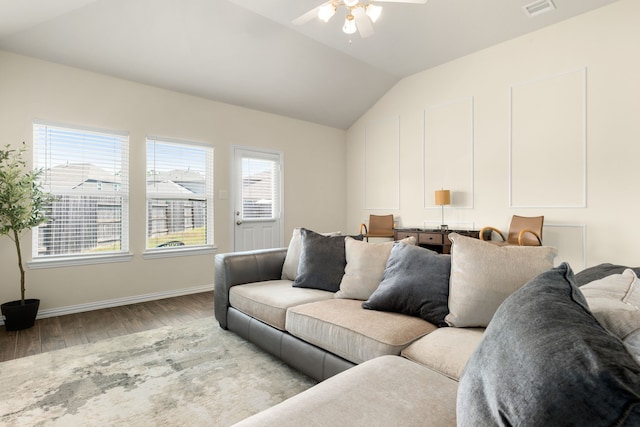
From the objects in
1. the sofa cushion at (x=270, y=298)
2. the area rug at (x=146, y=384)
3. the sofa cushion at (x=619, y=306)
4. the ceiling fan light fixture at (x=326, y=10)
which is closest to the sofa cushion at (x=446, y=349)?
the sofa cushion at (x=619, y=306)

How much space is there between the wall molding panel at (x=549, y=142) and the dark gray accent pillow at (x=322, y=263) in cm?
295

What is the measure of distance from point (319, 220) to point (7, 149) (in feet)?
14.2

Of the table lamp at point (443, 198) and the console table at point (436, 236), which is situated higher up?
the table lamp at point (443, 198)

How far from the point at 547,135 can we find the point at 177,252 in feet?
16.4

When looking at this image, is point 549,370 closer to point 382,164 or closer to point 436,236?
point 436,236

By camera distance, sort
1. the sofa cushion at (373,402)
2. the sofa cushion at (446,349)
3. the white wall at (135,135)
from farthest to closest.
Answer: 1. the white wall at (135,135)
2. the sofa cushion at (446,349)
3. the sofa cushion at (373,402)

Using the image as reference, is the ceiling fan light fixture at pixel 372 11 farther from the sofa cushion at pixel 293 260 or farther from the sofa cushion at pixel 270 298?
the sofa cushion at pixel 270 298

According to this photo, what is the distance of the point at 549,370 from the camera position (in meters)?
0.56

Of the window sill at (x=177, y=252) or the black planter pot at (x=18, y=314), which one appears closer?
the black planter pot at (x=18, y=314)

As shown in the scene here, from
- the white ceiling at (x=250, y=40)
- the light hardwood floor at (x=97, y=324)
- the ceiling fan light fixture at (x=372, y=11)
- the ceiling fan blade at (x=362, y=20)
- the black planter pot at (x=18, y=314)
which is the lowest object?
the light hardwood floor at (x=97, y=324)

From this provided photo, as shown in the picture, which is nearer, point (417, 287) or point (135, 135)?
point (417, 287)

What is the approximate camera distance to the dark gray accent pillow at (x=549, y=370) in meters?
0.48

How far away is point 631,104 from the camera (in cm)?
351

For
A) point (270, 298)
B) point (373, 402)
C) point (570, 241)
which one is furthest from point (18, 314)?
point (570, 241)
